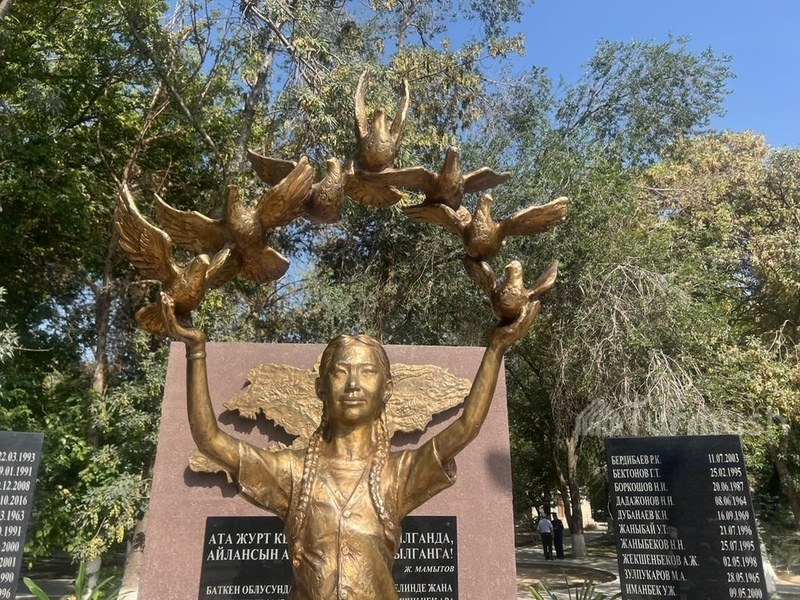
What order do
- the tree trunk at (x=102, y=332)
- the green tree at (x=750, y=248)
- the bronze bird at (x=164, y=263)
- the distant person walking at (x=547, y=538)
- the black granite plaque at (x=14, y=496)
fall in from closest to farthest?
the bronze bird at (x=164, y=263) < the black granite plaque at (x=14, y=496) < the tree trunk at (x=102, y=332) < the green tree at (x=750, y=248) < the distant person walking at (x=547, y=538)

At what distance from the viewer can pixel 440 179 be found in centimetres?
258

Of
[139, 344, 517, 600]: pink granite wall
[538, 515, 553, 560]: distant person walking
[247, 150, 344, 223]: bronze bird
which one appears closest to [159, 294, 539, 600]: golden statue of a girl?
[247, 150, 344, 223]: bronze bird

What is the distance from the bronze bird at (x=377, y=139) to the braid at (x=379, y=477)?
108cm

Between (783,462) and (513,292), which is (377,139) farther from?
(783,462)

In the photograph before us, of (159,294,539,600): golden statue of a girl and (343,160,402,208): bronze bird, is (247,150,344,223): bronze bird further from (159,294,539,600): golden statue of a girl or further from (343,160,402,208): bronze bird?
(159,294,539,600): golden statue of a girl

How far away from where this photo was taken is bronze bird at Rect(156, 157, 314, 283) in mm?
2283

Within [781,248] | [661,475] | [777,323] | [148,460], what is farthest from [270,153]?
[777,323]

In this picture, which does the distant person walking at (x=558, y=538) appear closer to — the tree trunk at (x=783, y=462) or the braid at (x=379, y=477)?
the tree trunk at (x=783, y=462)

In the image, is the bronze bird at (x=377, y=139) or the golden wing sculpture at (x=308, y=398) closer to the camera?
the bronze bird at (x=377, y=139)

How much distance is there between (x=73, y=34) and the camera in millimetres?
11344

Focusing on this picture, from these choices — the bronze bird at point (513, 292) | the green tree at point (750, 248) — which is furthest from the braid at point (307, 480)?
the green tree at point (750, 248)

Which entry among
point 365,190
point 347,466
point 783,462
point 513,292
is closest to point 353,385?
point 347,466

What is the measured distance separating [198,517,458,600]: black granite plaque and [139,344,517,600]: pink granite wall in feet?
0.30

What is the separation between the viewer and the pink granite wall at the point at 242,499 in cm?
477
